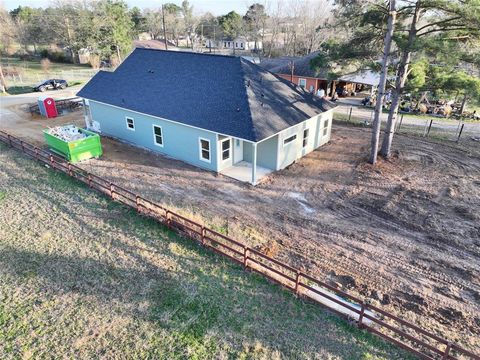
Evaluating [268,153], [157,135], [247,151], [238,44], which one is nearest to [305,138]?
[268,153]

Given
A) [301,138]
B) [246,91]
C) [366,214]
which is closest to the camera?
[366,214]

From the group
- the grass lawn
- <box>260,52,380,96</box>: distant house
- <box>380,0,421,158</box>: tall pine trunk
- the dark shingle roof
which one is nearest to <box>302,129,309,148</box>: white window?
the dark shingle roof

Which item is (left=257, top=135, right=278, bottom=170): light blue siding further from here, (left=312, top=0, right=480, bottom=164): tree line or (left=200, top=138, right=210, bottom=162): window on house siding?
(left=312, top=0, right=480, bottom=164): tree line

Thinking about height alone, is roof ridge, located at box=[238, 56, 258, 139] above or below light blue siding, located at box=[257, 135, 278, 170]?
above

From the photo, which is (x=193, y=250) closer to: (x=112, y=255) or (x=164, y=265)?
(x=164, y=265)

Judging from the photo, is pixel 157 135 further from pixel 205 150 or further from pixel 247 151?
pixel 247 151

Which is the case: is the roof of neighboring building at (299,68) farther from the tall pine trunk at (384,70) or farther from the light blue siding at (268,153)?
the light blue siding at (268,153)
